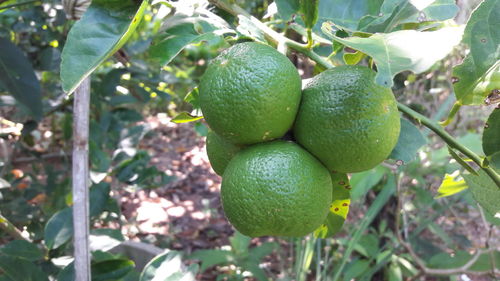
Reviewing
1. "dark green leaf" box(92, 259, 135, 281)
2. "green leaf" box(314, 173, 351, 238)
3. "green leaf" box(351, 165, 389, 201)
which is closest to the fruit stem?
"green leaf" box(314, 173, 351, 238)

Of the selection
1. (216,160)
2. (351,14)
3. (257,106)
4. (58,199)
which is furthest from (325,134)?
(58,199)

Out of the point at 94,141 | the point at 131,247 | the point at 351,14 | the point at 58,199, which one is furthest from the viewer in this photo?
the point at 131,247

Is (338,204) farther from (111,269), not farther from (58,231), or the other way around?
(58,231)

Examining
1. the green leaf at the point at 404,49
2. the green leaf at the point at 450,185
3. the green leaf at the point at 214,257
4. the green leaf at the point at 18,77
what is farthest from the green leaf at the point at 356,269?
the green leaf at the point at 404,49

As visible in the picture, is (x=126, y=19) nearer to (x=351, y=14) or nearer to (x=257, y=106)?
(x=257, y=106)

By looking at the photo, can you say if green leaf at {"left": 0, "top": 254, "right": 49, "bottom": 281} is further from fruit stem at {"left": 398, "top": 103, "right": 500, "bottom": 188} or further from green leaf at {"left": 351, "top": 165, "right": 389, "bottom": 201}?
green leaf at {"left": 351, "top": 165, "right": 389, "bottom": 201}

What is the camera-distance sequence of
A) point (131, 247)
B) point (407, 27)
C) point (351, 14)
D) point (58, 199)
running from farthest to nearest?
point (131, 247) → point (58, 199) → point (351, 14) → point (407, 27)
